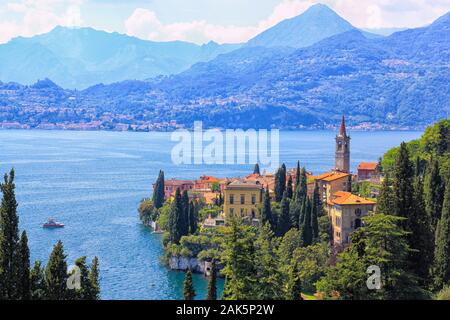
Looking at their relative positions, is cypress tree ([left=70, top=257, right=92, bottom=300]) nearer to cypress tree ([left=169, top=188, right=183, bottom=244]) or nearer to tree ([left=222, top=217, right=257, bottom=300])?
tree ([left=222, top=217, right=257, bottom=300])

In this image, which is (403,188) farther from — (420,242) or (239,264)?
(239,264)

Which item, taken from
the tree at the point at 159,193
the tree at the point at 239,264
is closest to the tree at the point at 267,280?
the tree at the point at 239,264

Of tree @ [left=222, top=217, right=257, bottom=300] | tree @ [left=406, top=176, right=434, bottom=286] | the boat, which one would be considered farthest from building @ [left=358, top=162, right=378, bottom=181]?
tree @ [left=222, top=217, right=257, bottom=300]

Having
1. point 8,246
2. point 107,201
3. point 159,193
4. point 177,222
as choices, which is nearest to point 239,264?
point 8,246

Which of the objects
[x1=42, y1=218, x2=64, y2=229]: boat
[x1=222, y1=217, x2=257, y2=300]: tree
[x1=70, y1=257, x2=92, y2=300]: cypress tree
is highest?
[x1=222, y1=217, x2=257, y2=300]: tree

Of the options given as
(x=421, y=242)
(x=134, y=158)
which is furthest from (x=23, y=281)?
(x=134, y=158)

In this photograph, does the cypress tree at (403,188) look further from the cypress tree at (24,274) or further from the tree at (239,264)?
the cypress tree at (24,274)
